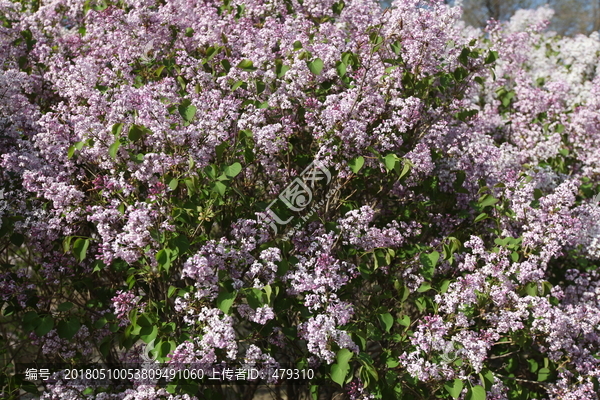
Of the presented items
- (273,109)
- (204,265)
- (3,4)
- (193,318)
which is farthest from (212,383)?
(3,4)

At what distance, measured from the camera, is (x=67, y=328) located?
392 centimetres

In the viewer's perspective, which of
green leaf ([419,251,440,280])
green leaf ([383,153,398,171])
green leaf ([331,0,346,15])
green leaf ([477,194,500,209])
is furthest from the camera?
green leaf ([331,0,346,15])

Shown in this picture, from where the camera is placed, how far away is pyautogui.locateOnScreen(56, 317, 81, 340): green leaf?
391cm

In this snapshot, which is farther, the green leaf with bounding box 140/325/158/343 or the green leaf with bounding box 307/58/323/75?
the green leaf with bounding box 307/58/323/75

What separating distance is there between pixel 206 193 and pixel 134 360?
5.33ft

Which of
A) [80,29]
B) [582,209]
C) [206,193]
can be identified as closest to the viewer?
[206,193]

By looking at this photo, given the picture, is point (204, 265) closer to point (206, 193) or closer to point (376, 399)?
point (206, 193)

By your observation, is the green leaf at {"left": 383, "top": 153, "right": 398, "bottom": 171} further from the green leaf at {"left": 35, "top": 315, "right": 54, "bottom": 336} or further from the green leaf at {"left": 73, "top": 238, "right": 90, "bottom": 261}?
the green leaf at {"left": 35, "top": 315, "right": 54, "bottom": 336}

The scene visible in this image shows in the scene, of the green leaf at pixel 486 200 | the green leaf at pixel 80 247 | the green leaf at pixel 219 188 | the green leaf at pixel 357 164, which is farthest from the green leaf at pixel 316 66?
the green leaf at pixel 80 247

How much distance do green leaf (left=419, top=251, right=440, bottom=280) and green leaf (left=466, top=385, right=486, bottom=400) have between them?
90 centimetres

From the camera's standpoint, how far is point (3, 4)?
17.6ft

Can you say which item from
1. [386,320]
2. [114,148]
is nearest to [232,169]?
[114,148]

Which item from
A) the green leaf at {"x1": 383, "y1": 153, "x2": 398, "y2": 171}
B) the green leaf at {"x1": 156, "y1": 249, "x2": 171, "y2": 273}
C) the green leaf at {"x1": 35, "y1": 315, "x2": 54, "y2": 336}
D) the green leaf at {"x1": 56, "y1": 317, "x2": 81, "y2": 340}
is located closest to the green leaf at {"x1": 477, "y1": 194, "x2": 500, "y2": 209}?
the green leaf at {"x1": 383, "y1": 153, "x2": 398, "y2": 171}

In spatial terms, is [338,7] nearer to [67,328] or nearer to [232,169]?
[232,169]
